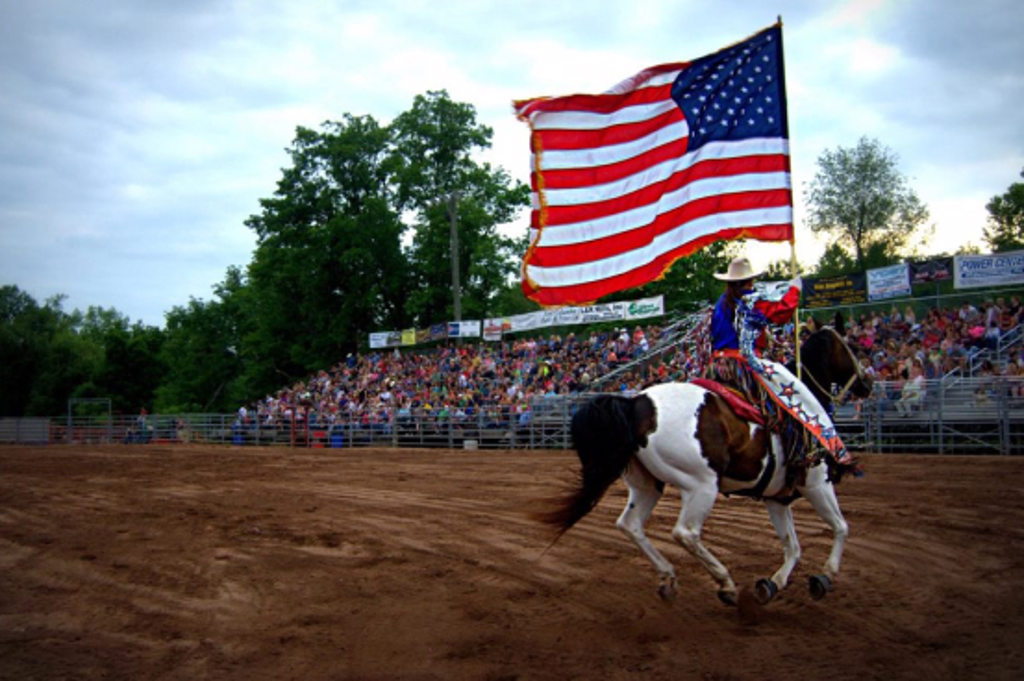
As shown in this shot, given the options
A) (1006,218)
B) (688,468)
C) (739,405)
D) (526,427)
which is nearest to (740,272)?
(739,405)

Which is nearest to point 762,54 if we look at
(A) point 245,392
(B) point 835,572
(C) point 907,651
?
(B) point 835,572

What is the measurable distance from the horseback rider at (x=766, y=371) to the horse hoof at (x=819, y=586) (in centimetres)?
85

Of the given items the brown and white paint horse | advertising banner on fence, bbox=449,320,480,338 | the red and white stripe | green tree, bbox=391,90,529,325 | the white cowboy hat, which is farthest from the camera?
green tree, bbox=391,90,529,325

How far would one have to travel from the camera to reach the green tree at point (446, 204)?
141 feet

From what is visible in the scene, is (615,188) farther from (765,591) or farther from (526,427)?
(526,427)

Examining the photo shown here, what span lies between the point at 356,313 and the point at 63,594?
40.5 meters

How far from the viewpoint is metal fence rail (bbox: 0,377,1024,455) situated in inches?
597

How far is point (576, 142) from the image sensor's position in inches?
344

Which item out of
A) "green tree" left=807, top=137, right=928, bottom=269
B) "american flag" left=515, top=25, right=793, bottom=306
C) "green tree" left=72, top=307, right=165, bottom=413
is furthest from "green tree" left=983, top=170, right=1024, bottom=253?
"green tree" left=72, top=307, right=165, bottom=413

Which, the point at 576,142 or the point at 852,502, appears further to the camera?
the point at 852,502

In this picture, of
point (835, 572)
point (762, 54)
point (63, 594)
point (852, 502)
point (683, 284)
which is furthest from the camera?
point (683, 284)

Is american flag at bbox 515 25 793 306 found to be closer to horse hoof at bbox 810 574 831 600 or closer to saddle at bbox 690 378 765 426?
saddle at bbox 690 378 765 426

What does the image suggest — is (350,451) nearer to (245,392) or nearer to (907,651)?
(907,651)

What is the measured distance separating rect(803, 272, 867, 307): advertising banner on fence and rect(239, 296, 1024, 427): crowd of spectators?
2987mm
